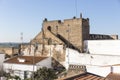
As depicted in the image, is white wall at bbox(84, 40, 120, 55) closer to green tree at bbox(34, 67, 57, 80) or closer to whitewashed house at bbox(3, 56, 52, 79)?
whitewashed house at bbox(3, 56, 52, 79)

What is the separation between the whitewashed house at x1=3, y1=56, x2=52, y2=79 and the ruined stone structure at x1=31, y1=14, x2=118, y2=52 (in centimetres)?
248

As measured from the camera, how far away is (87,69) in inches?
918

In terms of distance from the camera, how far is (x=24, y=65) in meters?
27.1

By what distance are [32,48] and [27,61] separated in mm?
3105

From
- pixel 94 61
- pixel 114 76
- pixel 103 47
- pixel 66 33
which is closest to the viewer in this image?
pixel 114 76

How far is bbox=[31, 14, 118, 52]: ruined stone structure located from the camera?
27781mm

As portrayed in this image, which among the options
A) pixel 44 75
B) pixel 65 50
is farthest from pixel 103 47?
pixel 44 75

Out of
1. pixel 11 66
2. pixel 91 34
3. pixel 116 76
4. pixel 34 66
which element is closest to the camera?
pixel 116 76

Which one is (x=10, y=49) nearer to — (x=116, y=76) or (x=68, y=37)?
(x=68, y=37)

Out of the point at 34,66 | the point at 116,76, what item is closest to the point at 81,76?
the point at 116,76

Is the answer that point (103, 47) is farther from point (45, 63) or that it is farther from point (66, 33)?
point (45, 63)

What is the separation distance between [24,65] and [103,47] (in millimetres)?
8127

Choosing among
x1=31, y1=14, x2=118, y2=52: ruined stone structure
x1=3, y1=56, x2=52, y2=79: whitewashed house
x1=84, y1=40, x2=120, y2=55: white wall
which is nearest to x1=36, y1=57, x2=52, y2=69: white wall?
x1=3, y1=56, x2=52, y2=79: whitewashed house

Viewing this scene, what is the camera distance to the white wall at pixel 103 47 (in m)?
24.7
